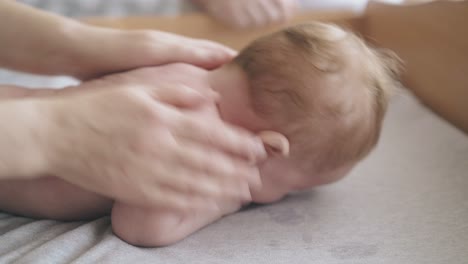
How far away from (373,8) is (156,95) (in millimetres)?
1043

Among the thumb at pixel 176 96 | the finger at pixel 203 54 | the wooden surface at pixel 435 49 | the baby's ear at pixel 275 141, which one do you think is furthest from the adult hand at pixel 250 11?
the thumb at pixel 176 96

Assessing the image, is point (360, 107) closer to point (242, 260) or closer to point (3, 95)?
point (242, 260)

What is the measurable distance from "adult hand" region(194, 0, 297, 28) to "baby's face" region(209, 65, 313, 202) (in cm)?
62

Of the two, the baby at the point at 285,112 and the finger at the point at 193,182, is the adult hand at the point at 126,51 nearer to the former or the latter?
the baby at the point at 285,112

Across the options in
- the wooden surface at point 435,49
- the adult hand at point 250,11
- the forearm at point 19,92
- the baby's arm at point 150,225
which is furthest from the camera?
the adult hand at point 250,11

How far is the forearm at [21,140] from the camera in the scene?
481mm

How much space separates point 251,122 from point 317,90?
11 cm

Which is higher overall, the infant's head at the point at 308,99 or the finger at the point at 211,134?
the finger at the point at 211,134

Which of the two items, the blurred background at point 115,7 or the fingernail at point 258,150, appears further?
the blurred background at point 115,7

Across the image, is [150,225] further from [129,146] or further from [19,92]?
[19,92]

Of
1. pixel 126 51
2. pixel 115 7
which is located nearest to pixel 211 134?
pixel 126 51

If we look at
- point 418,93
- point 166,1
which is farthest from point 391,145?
point 166,1

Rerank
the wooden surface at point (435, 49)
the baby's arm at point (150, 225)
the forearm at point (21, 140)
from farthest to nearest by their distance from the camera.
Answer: the wooden surface at point (435, 49), the baby's arm at point (150, 225), the forearm at point (21, 140)

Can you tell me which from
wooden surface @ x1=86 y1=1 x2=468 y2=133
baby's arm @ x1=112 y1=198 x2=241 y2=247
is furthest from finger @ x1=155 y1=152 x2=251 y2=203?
wooden surface @ x1=86 y1=1 x2=468 y2=133
